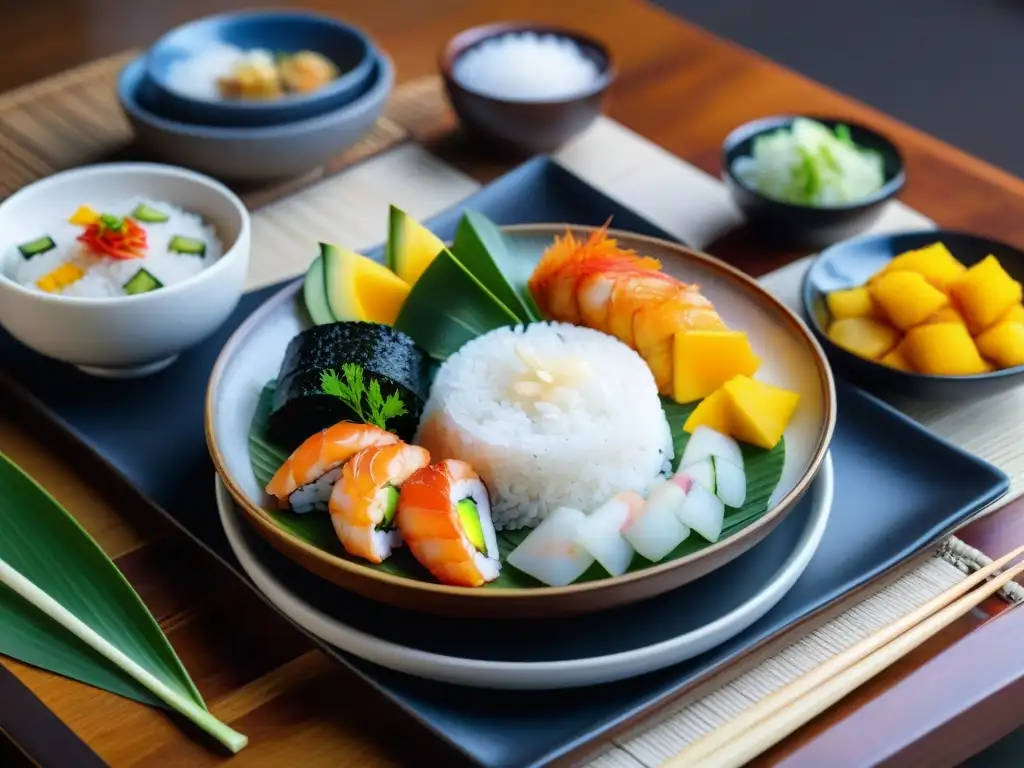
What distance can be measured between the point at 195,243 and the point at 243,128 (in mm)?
466

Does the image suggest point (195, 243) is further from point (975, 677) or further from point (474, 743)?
point (975, 677)

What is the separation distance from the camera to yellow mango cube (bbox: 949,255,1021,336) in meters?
1.90

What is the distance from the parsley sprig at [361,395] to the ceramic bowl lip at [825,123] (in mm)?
879

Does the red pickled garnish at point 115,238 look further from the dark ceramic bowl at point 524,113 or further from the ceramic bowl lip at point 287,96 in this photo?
the dark ceramic bowl at point 524,113

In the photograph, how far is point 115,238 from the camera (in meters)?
1.93

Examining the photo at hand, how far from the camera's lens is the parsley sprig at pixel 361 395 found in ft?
5.34

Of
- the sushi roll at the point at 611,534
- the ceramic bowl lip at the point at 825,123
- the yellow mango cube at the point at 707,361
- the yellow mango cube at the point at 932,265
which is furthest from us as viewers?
the ceramic bowl lip at the point at 825,123

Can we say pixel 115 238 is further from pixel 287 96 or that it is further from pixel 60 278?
pixel 287 96

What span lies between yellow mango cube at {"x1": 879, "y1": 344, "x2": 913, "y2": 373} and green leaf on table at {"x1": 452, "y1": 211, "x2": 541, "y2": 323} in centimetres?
54

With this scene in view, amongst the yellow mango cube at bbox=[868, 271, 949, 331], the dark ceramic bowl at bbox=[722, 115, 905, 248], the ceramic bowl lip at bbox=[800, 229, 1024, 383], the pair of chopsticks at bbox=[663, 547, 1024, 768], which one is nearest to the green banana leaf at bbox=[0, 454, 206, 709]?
the pair of chopsticks at bbox=[663, 547, 1024, 768]

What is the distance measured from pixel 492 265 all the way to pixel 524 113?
645 millimetres

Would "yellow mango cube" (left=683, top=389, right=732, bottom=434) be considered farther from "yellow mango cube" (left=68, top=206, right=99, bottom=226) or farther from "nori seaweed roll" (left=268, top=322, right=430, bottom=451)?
"yellow mango cube" (left=68, top=206, right=99, bottom=226)

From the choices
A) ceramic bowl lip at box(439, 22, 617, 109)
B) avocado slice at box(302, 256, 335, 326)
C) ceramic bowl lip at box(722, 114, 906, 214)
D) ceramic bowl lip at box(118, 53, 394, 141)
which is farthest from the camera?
ceramic bowl lip at box(439, 22, 617, 109)

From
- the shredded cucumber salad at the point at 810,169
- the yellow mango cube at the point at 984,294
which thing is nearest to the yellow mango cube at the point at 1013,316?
the yellow mango cube at the point at 984,294
